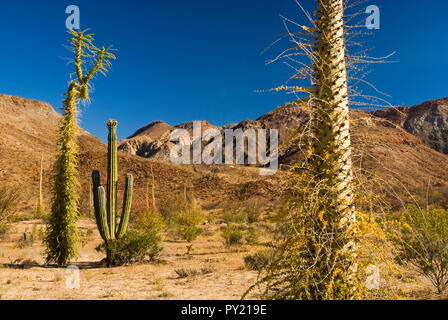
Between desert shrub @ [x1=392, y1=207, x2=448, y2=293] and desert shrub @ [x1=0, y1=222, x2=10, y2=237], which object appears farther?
desert shrub @ [x1=0, y1=222, x2=10, y2=237]

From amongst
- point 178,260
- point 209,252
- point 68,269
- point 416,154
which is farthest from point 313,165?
point 416,154

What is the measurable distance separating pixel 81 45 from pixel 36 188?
3034 cm

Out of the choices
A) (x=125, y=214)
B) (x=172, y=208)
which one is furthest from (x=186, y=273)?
(x=172, y=208)

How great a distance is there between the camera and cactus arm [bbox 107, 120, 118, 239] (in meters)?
11.8

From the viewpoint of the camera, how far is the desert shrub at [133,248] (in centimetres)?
1137

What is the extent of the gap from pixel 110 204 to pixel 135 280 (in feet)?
12.8

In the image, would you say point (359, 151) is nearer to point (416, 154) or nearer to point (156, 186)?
point (156, 186)

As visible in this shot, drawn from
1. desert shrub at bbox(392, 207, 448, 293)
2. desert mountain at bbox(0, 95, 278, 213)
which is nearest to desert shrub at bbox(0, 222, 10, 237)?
desert shrub at bbox(392, 207, 448, 293)

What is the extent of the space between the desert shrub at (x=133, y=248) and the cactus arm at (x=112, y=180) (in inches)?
23.3

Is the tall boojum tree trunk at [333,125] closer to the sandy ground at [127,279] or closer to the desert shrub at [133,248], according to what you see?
the sandy ground at [127,279]

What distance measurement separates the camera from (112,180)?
40.6 feet

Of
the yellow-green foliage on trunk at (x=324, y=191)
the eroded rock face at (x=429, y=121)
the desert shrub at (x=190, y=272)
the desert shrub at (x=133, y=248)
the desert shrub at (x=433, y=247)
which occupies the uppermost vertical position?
the eroded rock face at (x=429, y=121)

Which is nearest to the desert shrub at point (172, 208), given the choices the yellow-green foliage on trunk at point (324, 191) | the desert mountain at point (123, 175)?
the desert mountain at point (123, 175)

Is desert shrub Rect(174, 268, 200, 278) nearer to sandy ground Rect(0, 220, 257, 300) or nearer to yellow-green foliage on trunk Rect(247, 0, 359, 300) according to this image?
sandy ground Rect(0, 220, 257, 300)
